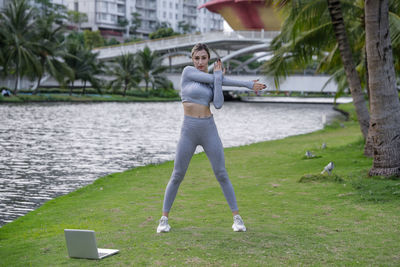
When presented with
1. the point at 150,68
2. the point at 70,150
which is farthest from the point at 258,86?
the point at 150,68

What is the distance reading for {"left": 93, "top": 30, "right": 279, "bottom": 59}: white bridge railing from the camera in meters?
66.2

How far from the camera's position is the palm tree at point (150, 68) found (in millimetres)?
64938

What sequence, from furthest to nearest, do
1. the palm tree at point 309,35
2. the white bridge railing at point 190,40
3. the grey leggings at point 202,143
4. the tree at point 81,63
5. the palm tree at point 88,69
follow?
the white bridge railing at point 190,40 < the palm tree at point 88,69 < the tree at point 81,63 < the palm tree at point 309,35 < the grey leggings at point 202,143

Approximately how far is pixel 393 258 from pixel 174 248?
2.00 m

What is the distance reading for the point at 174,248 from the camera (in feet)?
17.3

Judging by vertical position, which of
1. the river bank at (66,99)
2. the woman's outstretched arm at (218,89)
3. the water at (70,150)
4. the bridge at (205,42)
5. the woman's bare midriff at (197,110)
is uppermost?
the bridge at (205,42)

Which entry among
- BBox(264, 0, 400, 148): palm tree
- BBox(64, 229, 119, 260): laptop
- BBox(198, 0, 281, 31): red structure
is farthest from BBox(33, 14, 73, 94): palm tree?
BBox(64, 229, 119, 260): laptop

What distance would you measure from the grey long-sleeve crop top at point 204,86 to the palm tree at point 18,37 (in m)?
40.4

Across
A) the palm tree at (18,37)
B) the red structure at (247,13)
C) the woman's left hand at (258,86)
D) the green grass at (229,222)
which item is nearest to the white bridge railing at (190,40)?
the red structure at (247,13)

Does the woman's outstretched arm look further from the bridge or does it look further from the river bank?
the bridge

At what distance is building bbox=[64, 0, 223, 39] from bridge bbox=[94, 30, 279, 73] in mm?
45724

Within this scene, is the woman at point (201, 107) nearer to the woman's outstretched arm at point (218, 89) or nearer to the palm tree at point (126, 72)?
the woman's outstretched arm at point (218, 89)

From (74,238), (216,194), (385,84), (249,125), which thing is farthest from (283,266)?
(249,125)

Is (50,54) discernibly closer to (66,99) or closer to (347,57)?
(66,99)
